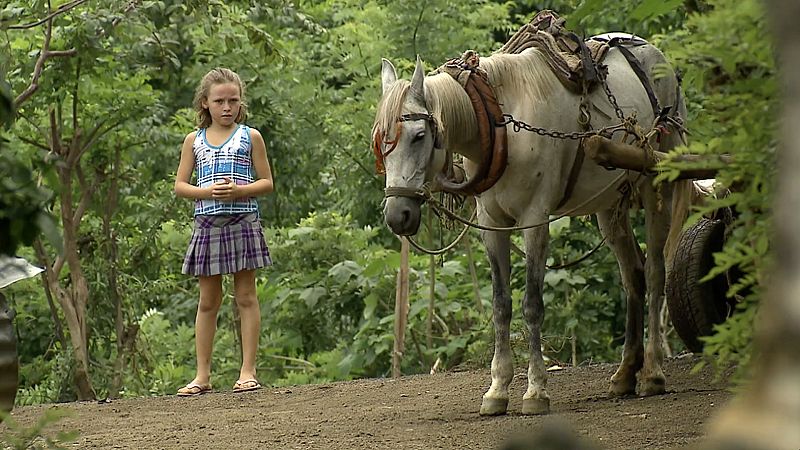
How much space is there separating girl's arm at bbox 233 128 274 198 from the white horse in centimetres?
142

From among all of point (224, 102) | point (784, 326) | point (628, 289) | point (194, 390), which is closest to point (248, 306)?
point (194, 390)

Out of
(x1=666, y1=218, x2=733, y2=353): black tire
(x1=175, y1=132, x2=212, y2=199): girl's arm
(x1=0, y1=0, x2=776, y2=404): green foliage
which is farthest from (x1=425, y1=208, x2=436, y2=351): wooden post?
(x1=666, y1=218, x2=733, y2=353): black tire

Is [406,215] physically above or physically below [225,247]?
above

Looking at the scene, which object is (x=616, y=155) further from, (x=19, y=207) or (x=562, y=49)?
(x=19, y=207)

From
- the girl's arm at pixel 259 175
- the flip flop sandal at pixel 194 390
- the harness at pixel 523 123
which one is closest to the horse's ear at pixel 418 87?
the harness at pixel 523 123

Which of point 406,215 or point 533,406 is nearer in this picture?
point 406,215

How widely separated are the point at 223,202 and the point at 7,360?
6.84 ft

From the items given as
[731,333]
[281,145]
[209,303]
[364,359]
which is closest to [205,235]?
[209,303]

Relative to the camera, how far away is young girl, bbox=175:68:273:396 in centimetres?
718

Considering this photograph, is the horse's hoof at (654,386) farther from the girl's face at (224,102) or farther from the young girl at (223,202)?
the girl's face at (224,102)

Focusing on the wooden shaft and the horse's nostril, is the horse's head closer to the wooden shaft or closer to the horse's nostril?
the horse's nostril

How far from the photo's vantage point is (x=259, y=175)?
7.29 metres

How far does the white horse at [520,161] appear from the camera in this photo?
5609mm

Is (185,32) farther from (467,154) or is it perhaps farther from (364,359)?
(467,154)
